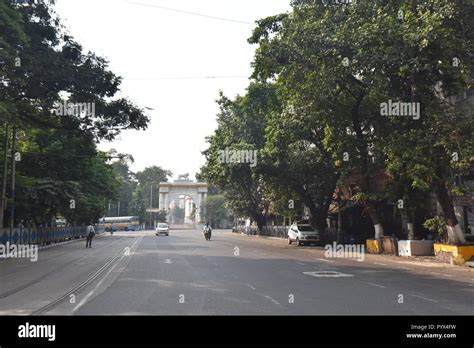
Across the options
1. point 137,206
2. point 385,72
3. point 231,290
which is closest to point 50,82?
point 231,290

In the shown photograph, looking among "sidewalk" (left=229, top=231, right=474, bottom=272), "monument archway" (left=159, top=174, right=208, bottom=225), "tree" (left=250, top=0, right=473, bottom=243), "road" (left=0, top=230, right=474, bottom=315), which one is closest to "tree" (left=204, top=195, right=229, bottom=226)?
"monument archway" (left=159, top=174, right=208, bottom=225)

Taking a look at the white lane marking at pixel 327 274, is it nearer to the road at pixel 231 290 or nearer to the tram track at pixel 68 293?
the road at pixel 231 290

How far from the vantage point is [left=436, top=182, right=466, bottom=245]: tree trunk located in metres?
19.4

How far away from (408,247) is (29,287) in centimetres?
1822

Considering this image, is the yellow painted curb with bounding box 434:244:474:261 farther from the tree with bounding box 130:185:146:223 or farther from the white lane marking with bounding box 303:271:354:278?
the tree with bounding box 130:185:146:223

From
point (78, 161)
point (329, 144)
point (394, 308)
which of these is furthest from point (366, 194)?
point (78, 161)

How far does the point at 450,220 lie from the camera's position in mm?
19609

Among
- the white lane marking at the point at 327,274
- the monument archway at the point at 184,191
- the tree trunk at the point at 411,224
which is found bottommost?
the white lane marking at the point at 327,274

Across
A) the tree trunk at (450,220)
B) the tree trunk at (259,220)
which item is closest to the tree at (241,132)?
the tree trunk at (450,220)

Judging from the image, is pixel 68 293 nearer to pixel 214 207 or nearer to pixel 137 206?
pixel 214 207

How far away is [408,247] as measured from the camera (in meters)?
23.1

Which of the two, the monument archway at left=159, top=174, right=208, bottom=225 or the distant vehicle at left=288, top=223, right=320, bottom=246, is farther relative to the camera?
the monument archway at left=159, top=174, right=208, bottom=225

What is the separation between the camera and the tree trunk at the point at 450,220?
19.4 metres

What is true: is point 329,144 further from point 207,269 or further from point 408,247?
point 207,269
